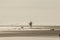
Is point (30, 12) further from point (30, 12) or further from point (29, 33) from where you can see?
point (29, 33)

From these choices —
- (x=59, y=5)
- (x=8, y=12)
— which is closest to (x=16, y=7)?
(x=8, y=12)

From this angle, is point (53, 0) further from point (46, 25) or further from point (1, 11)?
point (1, 11)

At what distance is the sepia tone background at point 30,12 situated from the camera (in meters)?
0.73

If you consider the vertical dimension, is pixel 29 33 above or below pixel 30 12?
below

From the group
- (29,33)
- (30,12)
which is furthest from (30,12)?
(29,33)

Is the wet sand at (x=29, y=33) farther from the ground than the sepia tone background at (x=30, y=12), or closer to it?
closer to it

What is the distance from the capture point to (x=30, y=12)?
747 mm

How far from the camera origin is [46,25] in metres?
0.75

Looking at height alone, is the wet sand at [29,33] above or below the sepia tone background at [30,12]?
below

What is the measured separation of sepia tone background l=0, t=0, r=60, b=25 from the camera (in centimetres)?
73

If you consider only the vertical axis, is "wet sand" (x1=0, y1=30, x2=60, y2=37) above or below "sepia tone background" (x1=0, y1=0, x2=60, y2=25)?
below

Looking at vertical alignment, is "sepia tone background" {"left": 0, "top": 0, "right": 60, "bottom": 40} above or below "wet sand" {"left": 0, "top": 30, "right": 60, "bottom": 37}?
above

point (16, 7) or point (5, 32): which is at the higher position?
point (16, 7)

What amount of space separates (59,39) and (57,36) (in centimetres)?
3
